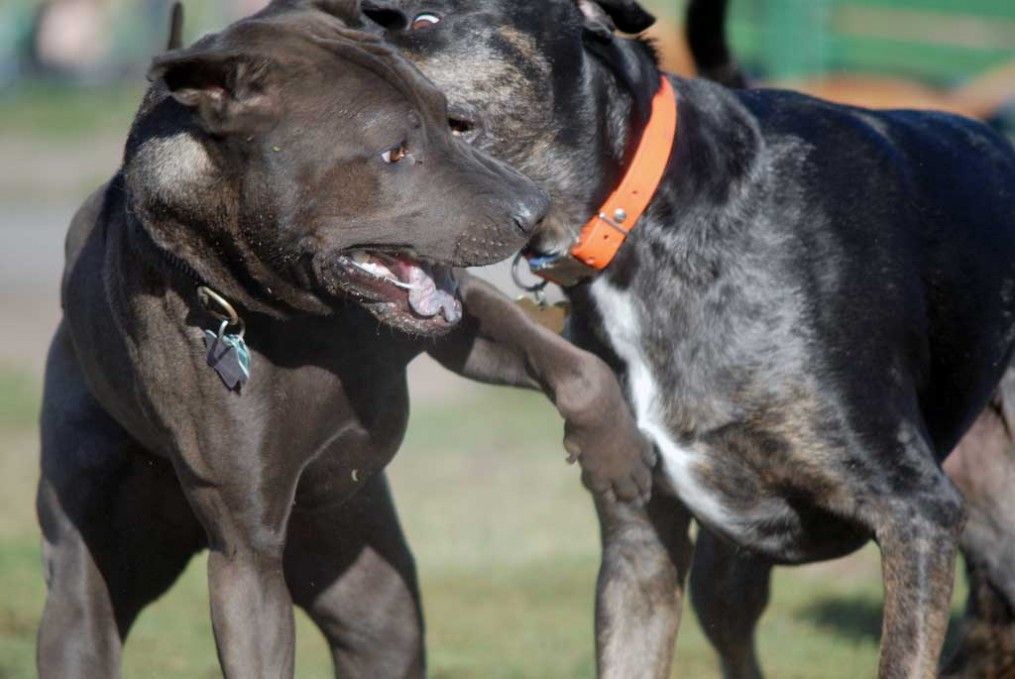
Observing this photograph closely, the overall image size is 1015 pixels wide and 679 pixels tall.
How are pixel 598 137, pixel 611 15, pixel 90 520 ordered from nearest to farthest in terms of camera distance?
pixel 598 137 < pixel 611 15 < pixel 90 520

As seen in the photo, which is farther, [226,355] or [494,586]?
[494,586]

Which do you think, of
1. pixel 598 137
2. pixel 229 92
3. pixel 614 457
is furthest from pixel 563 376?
pixel 229 92

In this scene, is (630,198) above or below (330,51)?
below

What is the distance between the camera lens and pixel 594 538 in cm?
762

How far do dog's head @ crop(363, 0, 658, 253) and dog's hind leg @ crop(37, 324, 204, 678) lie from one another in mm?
1265

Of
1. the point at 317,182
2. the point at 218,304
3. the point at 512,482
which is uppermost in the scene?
the point at 317,182

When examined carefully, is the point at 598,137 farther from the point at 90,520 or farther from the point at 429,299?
the point at 90,520

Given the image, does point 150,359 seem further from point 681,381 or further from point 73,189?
point 73,189

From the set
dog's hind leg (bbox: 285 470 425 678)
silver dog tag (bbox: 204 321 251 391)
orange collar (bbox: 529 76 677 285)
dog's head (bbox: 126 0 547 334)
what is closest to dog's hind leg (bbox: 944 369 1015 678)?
orange collar (bbox: 529 76 677 285)

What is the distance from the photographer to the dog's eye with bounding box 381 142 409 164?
401 centimetres

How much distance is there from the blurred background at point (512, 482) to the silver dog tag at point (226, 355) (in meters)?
2.03

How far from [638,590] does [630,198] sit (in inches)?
44.4

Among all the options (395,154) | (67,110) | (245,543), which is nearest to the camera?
(395,154)

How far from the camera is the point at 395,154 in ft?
13.2
